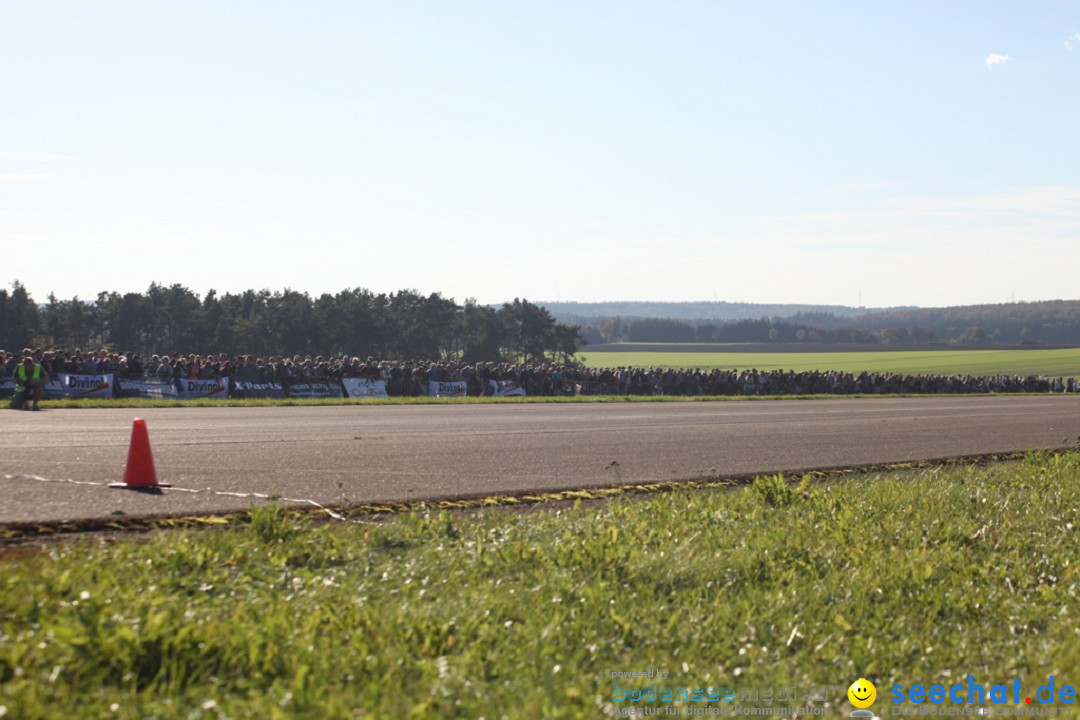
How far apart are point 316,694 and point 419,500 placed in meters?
5.45

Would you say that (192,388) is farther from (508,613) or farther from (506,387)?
(508,613)

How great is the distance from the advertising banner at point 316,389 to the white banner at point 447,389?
3762 millimetres

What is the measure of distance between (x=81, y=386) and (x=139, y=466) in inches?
793

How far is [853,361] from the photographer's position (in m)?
123

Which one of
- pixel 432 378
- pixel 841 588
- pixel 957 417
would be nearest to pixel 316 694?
pixel 841 588

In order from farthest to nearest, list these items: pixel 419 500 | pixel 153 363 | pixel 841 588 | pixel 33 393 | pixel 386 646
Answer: pixel 153 363 → pixel 33 393 → pixel 419 500 → pixel 841 588 → pixel 386 646

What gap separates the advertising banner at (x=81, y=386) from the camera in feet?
91.8

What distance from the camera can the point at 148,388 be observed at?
29609mm

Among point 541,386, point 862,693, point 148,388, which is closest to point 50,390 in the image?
point 148,388

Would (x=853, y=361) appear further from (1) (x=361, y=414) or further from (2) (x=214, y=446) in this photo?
(2) (x=214, y=446)

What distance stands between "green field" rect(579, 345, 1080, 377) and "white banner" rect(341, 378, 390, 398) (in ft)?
228

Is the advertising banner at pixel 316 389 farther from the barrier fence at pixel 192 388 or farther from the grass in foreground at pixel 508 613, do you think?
the grass in foreground at pixel 508 613

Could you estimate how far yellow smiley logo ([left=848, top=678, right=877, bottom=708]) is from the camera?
530 centimetres

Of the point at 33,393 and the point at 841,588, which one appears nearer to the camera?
the point at 841,588
